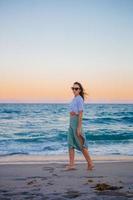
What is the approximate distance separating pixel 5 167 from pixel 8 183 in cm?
190

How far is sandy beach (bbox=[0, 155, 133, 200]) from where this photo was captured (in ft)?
14.7

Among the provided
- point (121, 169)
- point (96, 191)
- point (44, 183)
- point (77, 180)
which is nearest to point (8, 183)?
point (44, 183)

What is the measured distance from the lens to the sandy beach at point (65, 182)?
14.7ft

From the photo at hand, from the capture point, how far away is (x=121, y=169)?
270 inches

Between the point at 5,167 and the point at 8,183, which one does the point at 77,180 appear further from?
the point at 5,167

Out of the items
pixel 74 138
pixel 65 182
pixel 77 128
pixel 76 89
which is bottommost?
pixel 65 182

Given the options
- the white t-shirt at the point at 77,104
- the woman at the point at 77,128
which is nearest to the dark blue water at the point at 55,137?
the woman at the point at 77,128

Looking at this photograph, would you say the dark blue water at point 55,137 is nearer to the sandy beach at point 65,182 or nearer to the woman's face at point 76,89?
the sandy beach at point 65,182

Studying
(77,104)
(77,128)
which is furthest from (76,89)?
(77,128)

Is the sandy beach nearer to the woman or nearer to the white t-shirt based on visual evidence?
the woman

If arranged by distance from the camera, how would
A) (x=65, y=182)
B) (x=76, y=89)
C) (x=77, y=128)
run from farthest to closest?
(x=76, y=89) < (x=77, y=128) < (x=65, y=182)

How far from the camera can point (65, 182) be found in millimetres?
5348

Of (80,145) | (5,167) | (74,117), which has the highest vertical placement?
(74,117)

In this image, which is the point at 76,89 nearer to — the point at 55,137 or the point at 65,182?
the point at 65,182
